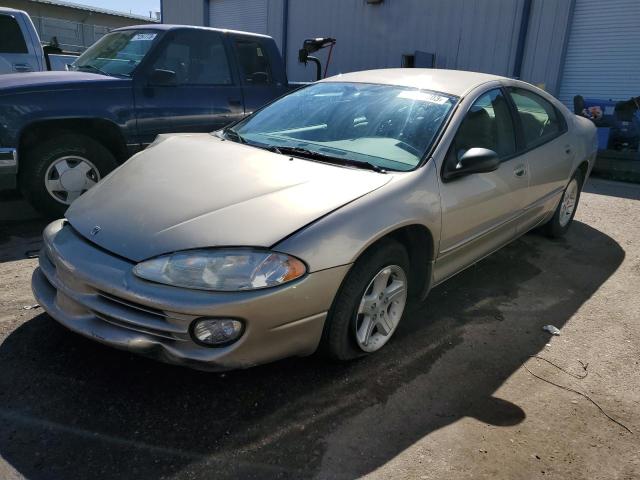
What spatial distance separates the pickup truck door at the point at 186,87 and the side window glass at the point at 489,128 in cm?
293

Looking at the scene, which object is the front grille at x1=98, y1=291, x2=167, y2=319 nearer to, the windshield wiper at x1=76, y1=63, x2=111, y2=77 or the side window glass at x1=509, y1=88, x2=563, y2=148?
the side window glass at x1=509, y1=88, x2=563, y2=148

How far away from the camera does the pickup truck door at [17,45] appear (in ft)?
22.9

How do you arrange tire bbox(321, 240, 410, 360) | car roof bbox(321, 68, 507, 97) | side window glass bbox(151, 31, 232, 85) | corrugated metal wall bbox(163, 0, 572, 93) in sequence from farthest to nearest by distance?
corrugated metal wall bbox(163, 0, 572, 93) < side window glass bbox(151, 31, 232, 85) < car roof bbox(321, 68, 507, 97) < tire bbox(321, 240, 410, 360)

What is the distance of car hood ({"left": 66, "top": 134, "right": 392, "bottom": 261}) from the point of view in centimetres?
243

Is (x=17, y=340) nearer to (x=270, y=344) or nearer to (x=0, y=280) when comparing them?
(x=0, y=280)

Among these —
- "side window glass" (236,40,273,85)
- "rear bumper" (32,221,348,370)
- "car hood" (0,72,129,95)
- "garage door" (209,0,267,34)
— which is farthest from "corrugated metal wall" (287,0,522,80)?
"rear bumper" (32,221,348,370)

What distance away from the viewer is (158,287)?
231cm

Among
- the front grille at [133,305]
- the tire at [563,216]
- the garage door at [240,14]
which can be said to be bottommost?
the tire at [563,216]

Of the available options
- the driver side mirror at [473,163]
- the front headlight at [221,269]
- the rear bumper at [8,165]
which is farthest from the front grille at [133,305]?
the rear bumper at [8,165]

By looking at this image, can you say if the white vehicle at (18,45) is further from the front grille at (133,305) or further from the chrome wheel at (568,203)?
the chrome wheel at (568,203)

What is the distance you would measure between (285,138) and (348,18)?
484 inches

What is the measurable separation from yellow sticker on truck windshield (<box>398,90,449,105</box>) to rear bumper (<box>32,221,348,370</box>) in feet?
5.07

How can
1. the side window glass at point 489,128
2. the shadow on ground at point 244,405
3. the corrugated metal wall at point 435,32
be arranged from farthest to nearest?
the corrugated metal wall at point 435,32, the side window glass at point 489,128, the shadow on ground at point 244,405

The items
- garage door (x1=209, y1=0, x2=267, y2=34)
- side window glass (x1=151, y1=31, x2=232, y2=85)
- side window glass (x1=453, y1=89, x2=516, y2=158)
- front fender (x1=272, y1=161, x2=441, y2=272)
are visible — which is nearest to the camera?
front fender (x1=272, y1=161, x2=441, y2=272)
